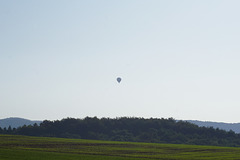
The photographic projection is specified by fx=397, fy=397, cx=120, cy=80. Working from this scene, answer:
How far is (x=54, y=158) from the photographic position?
165ft

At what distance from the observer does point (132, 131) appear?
17262 cm

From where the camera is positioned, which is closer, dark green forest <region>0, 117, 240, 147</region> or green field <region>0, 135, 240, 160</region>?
green field <region>0, 135, 240, 160</region>

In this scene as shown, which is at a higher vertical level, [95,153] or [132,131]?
[132,131]

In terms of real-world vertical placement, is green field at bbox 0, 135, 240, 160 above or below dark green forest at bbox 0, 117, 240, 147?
below

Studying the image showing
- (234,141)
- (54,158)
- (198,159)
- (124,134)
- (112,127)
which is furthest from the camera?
(112,127)

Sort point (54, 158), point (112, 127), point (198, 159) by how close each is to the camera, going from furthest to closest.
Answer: point (112, 127) → point (198, 159) → point (54, 158)

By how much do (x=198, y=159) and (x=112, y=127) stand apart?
124 m

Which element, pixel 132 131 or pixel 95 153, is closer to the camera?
pixel 95 153

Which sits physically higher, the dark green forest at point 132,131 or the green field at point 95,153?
the dark green forest at point 132,131

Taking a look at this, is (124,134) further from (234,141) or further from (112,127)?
(234,141)

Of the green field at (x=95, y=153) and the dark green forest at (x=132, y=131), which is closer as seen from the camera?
the green field at (x=95, y=153)

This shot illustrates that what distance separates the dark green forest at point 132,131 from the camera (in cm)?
14825

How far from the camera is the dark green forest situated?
486 feet

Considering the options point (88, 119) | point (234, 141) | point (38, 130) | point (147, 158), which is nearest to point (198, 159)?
point (147, 158)
